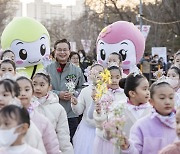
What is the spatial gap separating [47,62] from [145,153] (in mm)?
3924

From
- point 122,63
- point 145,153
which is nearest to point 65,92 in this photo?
point 122,63

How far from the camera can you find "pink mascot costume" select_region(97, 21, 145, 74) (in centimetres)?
880

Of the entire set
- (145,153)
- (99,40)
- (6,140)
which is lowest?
(145,153)

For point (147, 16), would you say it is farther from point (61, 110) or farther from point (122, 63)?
point (61, 110)

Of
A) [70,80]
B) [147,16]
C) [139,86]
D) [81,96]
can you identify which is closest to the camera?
[139,86]

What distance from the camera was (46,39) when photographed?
8375mm

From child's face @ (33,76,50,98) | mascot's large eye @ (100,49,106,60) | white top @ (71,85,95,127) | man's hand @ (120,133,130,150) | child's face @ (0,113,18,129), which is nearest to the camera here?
child's face @ (0,113,18,129)

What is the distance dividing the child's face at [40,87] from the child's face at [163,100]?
1.41 meters

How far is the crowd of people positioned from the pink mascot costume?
169 cm

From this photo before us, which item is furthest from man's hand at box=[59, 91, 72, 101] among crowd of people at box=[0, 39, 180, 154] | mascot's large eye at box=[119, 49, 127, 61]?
mascot's large eye at box=[119, 49, 127, 61]

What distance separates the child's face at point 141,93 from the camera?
5242 millimetres

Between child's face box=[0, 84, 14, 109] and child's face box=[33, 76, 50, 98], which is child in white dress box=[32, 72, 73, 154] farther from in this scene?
child's face box=[0, 84, 14, 109]

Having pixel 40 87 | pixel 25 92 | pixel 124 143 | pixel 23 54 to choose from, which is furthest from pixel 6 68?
pixel 124 143

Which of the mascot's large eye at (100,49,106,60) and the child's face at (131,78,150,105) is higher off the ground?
the mascot's large eye at (100,49,106,60)
